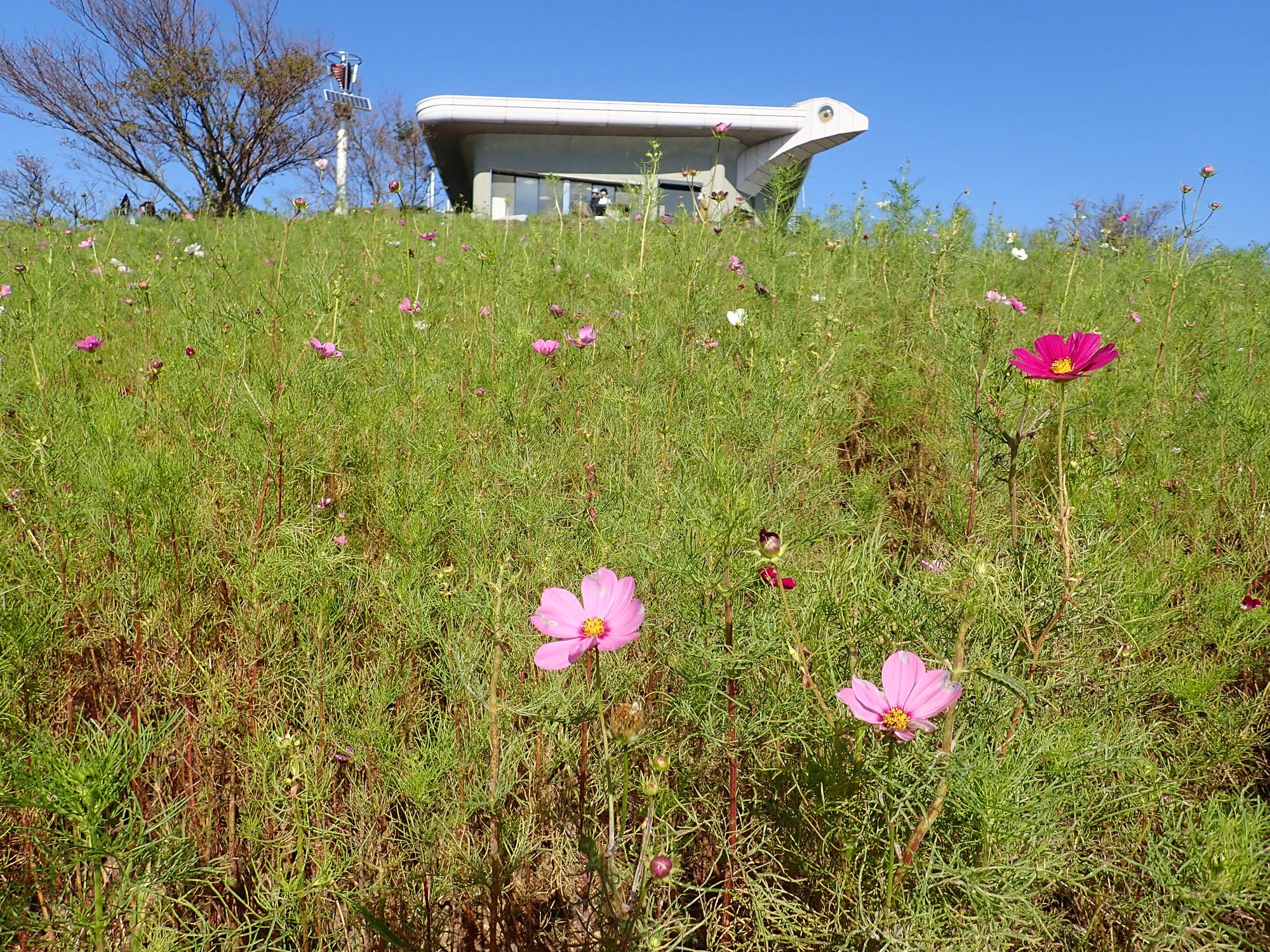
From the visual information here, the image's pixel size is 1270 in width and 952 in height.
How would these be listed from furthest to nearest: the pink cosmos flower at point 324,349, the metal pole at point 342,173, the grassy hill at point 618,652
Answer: the metal pole at point 342,173
the pink cosmos flower at point 324,349
the grassy hill at point 618,652

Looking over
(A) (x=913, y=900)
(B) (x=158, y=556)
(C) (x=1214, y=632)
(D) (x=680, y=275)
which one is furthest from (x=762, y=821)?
(D) (x=680, y=275)

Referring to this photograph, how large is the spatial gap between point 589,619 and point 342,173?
1469 centimetres

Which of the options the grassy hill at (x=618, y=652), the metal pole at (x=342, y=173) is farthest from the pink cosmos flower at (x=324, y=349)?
the metal pole at (x=342, y=173)

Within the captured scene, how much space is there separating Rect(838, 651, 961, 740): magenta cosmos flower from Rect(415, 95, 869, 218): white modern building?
1647 centimetres

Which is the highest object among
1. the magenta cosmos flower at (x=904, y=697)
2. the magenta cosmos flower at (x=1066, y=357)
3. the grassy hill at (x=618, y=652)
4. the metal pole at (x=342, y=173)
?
the metal pole at (x=342, y=173)

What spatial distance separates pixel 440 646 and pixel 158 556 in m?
0.69

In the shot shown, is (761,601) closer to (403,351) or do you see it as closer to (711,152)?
(403,351)

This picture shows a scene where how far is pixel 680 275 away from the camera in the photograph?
3564 mm

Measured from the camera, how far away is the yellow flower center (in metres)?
0.73

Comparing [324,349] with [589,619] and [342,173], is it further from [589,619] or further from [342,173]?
Answer: [342,173]

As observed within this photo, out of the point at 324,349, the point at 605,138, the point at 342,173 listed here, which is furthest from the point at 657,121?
the point at 324,349

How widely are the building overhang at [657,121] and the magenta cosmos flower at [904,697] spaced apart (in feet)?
55.9

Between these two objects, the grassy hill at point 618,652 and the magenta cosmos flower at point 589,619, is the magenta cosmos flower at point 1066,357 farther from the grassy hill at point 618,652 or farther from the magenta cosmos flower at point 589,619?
the magenta cosmos flower at point 589,619

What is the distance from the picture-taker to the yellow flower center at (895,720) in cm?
73
